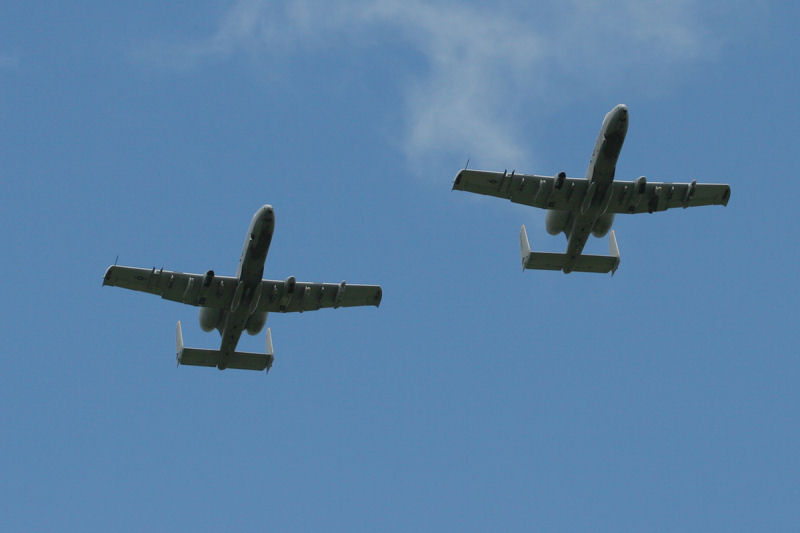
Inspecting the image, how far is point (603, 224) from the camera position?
308 feet

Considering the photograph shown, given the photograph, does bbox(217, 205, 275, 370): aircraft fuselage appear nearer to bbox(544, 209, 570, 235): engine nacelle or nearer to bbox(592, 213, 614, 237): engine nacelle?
bbox(544, 209, 570, 235): engine nacelle

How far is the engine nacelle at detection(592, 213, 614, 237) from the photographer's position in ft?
307

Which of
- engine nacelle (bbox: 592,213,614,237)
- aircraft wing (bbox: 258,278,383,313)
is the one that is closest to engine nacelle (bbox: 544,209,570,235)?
engine nacelle (bbox: 592,213,614,237)

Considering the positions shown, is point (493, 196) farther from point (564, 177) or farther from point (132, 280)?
point (132, 280)

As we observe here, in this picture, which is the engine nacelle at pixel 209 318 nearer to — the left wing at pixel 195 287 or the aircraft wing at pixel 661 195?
the left wing at pixel 195 287

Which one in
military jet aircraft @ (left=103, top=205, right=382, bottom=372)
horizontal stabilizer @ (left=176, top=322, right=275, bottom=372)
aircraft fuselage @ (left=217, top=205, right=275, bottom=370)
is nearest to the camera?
aircraft fuselage @ (left=217, top=205, right=275, bottom=370)

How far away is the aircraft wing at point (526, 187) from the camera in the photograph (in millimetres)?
91438

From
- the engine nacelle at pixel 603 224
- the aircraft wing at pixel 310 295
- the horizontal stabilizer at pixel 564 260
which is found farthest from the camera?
the horizontal stabilizer at pixel 564 260

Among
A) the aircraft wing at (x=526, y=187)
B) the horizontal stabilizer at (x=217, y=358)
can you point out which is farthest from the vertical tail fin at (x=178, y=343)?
the aircraft wing at (x=526, y=187)

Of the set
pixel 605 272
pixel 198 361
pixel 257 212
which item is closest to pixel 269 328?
pixel 198 361

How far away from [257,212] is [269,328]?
506 inches

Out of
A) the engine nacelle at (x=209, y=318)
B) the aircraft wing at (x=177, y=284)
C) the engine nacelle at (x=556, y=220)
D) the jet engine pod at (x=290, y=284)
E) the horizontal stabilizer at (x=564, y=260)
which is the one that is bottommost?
the engine nacelle at (x=209, y=318)

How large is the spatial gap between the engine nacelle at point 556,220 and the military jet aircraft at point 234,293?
12.1 meters

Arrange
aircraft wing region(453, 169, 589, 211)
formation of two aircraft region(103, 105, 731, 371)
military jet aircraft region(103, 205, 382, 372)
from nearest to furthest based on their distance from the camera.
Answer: formation of two aircraft region(103, 105, 731, 371) → military jet aircraft region(103, 205, 382, 372) → aircraft wing region(453, 169, 589, 211)
